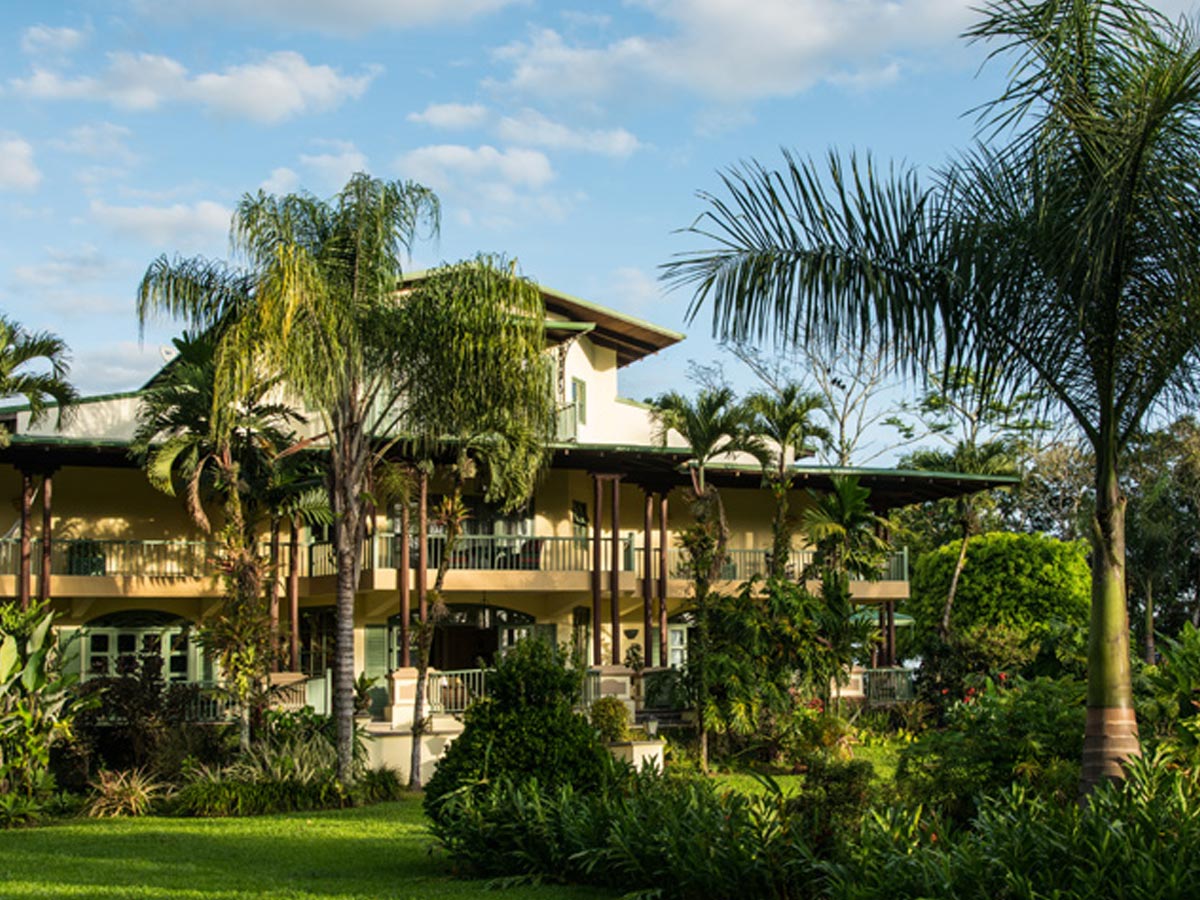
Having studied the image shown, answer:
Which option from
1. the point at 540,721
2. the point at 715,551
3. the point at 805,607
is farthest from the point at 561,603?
the point at 540,721

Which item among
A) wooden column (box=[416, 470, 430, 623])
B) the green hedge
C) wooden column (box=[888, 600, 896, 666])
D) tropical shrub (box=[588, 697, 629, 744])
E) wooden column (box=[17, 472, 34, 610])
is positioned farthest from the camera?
the green hedge

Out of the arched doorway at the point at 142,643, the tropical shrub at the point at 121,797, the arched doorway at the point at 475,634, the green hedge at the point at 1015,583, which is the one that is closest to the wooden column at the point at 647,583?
the arched doorway at the point at 475,634

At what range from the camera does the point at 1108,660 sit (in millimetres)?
8938

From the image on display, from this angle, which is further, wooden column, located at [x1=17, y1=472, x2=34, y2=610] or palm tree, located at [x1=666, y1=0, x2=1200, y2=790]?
wooden column, located at [x1=17, y1=472, x2=34, y2=610]

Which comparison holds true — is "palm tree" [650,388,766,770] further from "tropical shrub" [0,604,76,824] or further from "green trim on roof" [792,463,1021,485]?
"tropical shrub" [0,604,76,824]

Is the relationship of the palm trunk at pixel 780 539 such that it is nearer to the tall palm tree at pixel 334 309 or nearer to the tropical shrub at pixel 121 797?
the tall palm tree at pixel 334 309

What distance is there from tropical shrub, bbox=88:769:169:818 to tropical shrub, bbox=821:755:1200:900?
11690 mm

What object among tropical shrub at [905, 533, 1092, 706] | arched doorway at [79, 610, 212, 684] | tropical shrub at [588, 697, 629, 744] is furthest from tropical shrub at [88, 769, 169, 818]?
tropical shrub at [905, 533, 1092, 706]

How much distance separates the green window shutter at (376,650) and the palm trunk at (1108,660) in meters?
22.0

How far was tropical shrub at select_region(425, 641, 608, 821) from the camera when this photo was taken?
1235cm

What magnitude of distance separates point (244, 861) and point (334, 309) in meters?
7.32

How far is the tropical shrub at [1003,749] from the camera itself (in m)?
12.3

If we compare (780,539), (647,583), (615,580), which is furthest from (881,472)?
(615,580)

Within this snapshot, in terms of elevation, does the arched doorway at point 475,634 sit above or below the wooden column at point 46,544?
below
